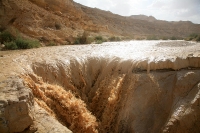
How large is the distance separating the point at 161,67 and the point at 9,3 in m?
11.6

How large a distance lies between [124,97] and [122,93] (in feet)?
0.56

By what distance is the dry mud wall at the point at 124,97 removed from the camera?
5137 millimetres

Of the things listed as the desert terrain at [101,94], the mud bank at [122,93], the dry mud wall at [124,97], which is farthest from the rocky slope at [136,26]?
the dry mud wall at [124,97]

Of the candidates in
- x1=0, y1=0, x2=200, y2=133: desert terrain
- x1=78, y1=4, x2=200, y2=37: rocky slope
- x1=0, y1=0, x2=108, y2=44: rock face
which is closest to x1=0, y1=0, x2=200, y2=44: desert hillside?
x1=0, y1=0, x2=108, y2=44: rock face

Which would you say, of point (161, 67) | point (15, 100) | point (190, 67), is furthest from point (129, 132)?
point (15, 100)

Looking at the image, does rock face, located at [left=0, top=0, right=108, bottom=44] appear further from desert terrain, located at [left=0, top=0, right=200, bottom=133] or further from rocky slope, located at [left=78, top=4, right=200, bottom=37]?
rocky slope, located at [left=78, top=4, right=200, bottom=37]

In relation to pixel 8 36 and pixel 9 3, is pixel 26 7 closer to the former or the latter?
pixel 9 3

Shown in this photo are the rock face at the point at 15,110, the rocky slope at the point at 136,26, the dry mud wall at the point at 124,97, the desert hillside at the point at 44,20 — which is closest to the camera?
the rock face at the point at 15,110

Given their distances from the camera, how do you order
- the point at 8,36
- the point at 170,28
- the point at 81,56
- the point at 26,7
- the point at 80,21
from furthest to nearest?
the point at 170,28
the point at 80,21
the point at 26,7
the point at 8,36
the point at 81,56

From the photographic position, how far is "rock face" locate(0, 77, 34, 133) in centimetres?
326

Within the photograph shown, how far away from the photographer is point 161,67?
6.08m

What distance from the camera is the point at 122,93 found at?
6090 millimetres

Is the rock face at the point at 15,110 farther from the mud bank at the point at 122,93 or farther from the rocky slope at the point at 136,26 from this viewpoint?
the rocky slope at the point at 136,26

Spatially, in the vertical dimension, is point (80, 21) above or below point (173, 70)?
above
